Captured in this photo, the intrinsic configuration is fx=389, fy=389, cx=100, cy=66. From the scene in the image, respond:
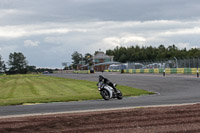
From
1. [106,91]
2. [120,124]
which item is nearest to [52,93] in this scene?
[106,91]

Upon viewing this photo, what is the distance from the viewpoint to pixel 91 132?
332 inches

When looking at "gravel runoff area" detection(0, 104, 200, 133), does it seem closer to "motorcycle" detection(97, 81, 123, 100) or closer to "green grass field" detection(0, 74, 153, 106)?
"motorcycle" detection(97, 81, 123, 100)

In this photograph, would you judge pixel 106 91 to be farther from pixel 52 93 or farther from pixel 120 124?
pixel 120 124

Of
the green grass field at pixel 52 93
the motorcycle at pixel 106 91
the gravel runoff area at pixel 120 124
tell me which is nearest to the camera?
the gravel runoff area at pixel 120 124

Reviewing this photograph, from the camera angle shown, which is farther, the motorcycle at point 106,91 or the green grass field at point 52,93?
the green grass field at point 52,93

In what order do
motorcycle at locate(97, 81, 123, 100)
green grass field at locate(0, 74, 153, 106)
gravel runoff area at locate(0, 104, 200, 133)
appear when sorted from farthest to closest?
green grass field at locate(0, 74, 153, 106) → motorcycle at locate(97, 81, 123, 100) → gravel runoff area at locate(0, 104, 200, 133)

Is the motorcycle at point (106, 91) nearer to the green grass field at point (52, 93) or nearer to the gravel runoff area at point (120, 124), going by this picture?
the green grass field at point (52, 93)

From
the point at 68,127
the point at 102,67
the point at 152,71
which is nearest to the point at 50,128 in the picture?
the point at 68,127

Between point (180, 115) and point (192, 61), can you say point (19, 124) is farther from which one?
point (192, 61)

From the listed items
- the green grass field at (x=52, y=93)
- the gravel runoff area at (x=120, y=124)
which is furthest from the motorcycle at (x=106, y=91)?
the gravel runoff area at (x=120, y=124)

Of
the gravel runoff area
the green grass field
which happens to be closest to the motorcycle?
the green grass field

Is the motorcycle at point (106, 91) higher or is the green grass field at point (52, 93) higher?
the motorcycle at point (106, 91)

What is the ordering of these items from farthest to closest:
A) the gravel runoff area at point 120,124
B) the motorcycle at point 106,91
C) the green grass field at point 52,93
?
the green grass field at point 52,93
the motorcycle at point 106,91
the gravel runoff area at point 120,124

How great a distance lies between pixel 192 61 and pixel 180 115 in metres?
52.9
